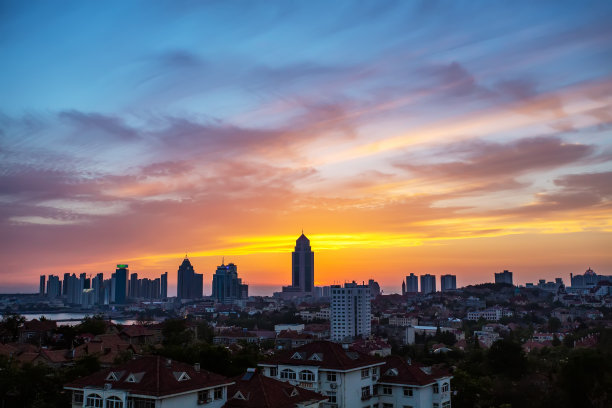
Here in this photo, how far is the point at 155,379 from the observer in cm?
1803

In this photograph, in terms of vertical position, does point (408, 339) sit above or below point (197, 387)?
below

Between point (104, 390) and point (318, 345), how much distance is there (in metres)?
9.81

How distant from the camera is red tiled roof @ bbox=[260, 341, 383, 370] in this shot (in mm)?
23655

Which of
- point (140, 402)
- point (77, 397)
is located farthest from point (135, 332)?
point (140, 402)

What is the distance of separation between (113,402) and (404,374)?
12.8 meters

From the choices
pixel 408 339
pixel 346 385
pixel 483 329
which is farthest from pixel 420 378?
pixel 483 329

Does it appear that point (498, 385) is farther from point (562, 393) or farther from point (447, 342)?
point (447, 342)

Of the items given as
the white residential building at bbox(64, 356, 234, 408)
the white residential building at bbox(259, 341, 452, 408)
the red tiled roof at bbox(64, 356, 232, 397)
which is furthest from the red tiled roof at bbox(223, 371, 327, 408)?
the white residential building at bbox(259, 341, 452, 408)

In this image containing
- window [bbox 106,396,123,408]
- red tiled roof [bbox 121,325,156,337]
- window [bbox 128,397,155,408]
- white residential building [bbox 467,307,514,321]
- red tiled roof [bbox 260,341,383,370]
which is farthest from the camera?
white residential building [bbox 467,307,514,321]

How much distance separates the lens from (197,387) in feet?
60.8

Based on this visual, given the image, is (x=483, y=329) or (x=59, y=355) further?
(x=483, y=329)

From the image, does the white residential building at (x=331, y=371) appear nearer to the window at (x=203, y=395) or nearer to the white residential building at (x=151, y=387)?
the white residential building at (x=151, y=387)

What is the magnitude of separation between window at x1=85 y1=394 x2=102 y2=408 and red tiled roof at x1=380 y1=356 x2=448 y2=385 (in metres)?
12.3

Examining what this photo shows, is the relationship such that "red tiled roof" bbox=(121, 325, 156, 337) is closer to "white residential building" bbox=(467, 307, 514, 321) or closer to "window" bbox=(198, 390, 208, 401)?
"window" bbox=(198, 390, 208, 401)
